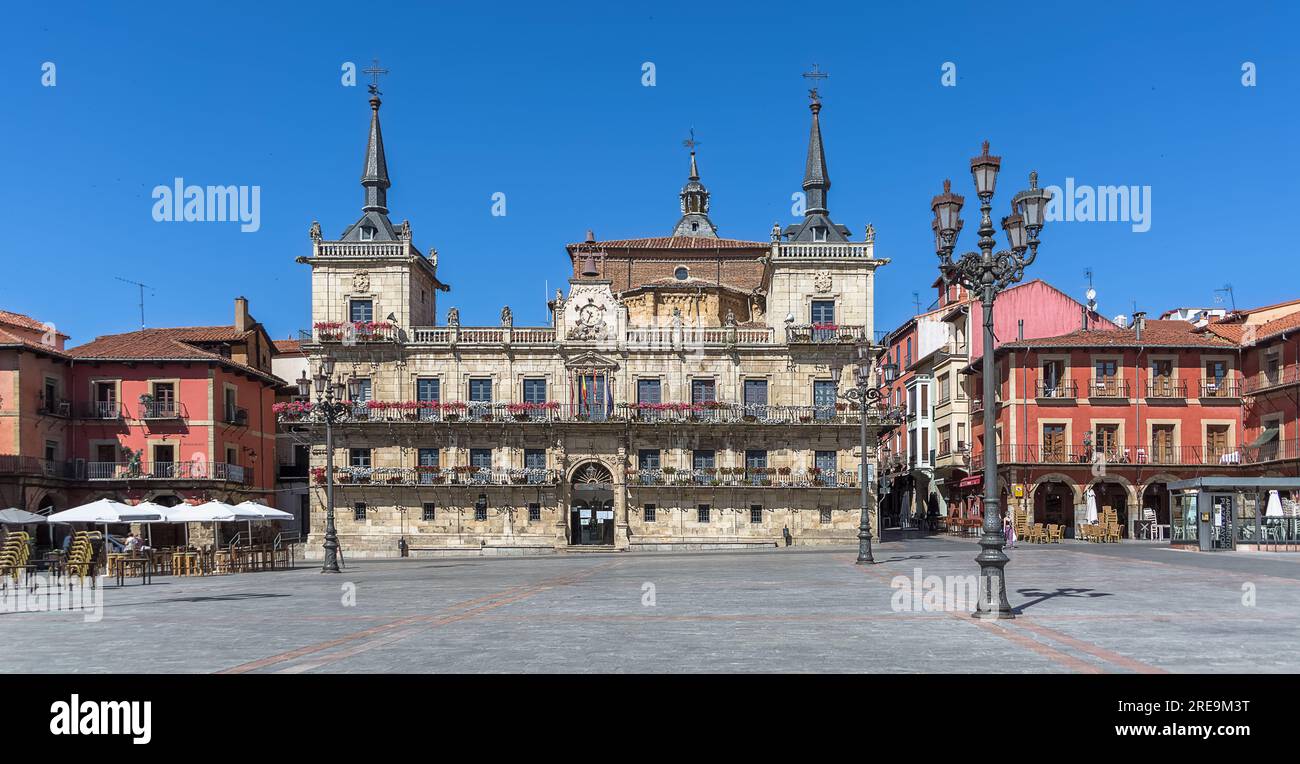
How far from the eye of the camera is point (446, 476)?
49.5 m

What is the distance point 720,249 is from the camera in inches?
2406

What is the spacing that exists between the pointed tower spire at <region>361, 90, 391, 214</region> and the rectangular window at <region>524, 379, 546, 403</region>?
40.8 feet

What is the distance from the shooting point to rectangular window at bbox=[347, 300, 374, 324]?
169ft

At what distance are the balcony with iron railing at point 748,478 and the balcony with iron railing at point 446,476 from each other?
14.6ft

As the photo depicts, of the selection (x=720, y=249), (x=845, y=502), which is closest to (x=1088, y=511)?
(x=845, y=502)

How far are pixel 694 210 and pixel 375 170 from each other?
26.3m

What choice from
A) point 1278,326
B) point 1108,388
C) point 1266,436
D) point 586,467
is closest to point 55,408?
point 586,467

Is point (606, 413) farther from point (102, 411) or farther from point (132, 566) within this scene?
point (102, 411)

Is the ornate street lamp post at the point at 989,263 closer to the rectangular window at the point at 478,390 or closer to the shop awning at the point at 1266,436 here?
the rectangular window at the point at 478,390

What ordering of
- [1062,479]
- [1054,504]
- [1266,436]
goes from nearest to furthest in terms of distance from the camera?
[1266,436], [1062,479], [1054,504]

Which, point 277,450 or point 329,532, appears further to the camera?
point 277,450
